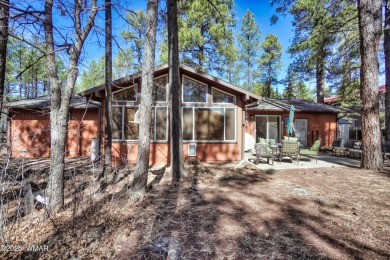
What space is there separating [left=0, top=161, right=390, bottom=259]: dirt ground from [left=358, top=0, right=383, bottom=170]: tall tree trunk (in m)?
2.22

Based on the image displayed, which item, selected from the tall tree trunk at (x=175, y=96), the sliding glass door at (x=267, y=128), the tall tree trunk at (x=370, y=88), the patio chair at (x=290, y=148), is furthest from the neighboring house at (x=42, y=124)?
the tall tree trunk at (x=370, y=88)

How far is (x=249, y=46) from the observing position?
2395 centimetres

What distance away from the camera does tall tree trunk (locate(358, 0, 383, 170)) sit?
690 cm

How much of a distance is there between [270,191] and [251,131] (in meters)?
8.63

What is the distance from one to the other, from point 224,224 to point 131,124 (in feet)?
20.0

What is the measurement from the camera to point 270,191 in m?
4.89

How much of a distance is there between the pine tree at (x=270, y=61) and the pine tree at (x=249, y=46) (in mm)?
1074

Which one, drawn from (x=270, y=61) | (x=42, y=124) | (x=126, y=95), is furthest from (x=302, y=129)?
(x=42, y=124)

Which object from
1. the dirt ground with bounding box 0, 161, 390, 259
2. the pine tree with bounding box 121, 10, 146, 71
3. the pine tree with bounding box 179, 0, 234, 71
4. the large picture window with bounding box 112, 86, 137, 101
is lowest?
the dirt ground with bounding box 0, 161, 390, 259

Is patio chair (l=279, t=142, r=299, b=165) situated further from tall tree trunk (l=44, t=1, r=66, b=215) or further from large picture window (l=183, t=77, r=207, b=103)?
tall tree trunk (l=44, t=1, r=66, b=215)

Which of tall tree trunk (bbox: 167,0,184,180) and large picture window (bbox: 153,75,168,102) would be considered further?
large picture window (bbox: 153,75,168,102)

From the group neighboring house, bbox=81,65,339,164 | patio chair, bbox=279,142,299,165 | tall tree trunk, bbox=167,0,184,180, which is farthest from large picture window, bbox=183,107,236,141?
tall tree trunk, bbox=167,0,184,180

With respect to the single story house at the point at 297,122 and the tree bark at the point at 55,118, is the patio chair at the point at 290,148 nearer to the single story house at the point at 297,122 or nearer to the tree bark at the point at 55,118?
the single story house at the point at 297,122

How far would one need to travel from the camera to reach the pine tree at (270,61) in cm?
2245
